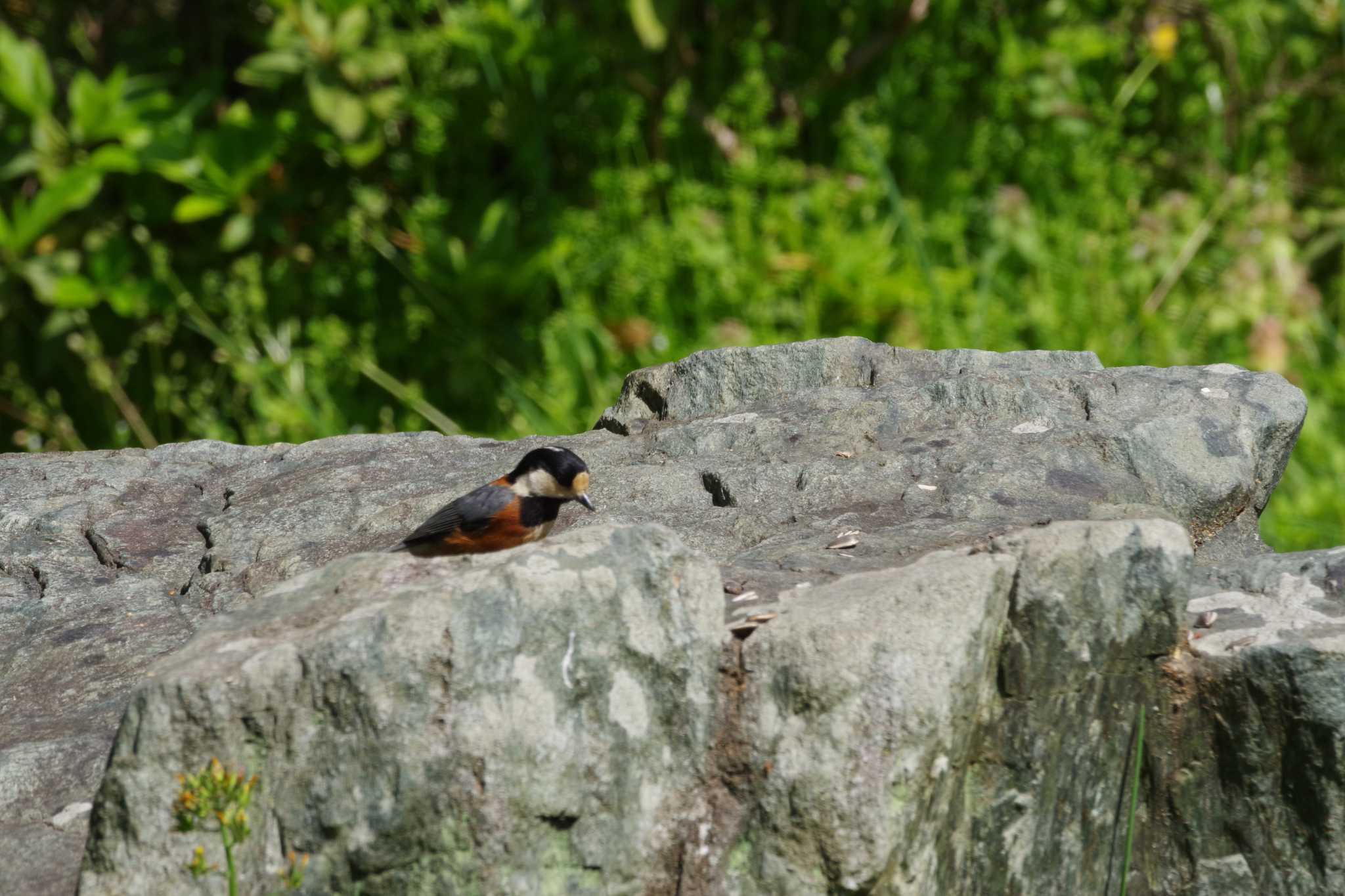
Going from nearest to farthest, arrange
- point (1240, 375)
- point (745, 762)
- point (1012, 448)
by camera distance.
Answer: point (745, 762) < point (1012, 448) < point (1240, 375)

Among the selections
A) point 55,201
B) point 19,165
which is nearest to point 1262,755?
point 55,201

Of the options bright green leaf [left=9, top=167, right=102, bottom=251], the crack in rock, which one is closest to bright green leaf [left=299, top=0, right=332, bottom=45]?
bright green leaf [left=9, top=167, right=102, bottom=251]

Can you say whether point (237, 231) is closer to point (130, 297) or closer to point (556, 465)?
point (130, 297)

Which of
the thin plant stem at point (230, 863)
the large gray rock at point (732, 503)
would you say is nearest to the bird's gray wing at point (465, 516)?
the large gray rock at point (732, 503)

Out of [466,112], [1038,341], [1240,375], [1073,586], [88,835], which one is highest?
[466,112]

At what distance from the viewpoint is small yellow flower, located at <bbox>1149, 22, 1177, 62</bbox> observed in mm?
6211

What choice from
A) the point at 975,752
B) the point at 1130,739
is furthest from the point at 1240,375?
the point at 975,752

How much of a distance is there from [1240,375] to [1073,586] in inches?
49.8

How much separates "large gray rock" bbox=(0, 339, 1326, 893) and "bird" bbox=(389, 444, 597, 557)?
0.47 feet

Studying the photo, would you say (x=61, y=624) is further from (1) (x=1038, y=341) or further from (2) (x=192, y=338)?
(1) (x=1038, y=341)

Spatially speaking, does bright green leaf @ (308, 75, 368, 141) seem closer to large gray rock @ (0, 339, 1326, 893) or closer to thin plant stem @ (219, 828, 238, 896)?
large gray rock @ (0, 339, 1326, 893)

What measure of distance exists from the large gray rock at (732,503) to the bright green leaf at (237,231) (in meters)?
2.19

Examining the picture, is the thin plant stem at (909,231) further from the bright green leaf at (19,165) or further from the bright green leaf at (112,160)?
the bright green leaf at (19,165)

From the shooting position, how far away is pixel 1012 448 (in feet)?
10.3
